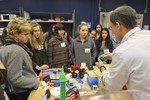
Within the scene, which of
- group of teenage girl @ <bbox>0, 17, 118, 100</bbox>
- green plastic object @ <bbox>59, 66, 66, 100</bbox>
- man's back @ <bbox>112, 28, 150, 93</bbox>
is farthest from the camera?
group of teenage girl @ <bbox>0, 17, 118, 100</bbox>

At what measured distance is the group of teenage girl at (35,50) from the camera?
1267mm

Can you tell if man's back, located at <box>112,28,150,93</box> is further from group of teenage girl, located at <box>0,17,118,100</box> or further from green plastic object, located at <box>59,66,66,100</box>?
group of teenage girl, located at <box>0,17,118,100</box>

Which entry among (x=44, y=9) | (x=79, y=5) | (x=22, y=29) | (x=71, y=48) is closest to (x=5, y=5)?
(x=44, y=9)

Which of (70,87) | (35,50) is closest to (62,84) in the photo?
(70,87)

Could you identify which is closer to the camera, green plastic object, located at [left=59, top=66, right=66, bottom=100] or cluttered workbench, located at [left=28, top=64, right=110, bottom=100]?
green plastic object, located at [left=59, top=66, right=66, bottom=100]

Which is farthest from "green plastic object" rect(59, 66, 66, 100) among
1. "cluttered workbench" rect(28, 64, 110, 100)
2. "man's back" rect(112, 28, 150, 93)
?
"man's back" rect(112, 28, 150, 93)

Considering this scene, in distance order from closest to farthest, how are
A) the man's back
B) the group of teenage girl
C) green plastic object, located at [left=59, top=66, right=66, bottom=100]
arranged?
1. the man's back
2. green plastic object, located at [left=59, top=66, right=66, bottom=100]
3. the group of teenage girl

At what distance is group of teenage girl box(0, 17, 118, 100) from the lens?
127 centimetres

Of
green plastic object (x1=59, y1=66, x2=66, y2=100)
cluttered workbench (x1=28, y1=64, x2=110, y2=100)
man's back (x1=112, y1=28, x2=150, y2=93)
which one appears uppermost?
man's back (x1=112, y1=28, x2=150, y2=93)

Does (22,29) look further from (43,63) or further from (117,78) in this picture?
(43,63)

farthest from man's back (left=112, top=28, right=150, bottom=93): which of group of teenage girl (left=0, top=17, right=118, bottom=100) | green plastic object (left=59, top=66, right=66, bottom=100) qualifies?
group of teenage girl (left=0, top=17, right=118, bottom=100)

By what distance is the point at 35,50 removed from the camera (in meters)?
2.32

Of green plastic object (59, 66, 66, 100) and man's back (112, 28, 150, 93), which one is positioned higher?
man's back (112, 28, 150, 93)

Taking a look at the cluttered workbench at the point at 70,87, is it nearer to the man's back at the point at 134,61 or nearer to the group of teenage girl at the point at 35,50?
the group of teenage girl at the point at 35,50
